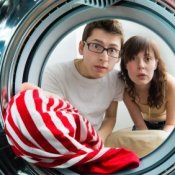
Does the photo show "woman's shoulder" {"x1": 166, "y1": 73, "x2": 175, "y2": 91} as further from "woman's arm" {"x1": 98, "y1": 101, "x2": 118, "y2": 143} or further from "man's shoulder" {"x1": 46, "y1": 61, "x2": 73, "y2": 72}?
"man's shoulder" {"x1": 46, "y1": 61, "x2": 73, "y2": 72}

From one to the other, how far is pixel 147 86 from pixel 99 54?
17 cm

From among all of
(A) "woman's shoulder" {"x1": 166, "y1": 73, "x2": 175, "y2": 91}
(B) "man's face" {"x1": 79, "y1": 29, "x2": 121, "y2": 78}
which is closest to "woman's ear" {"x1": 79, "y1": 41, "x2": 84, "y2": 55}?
(B) "man's face" {"x1": 79, "y1": 29, "x2": 121, "y2": 78}

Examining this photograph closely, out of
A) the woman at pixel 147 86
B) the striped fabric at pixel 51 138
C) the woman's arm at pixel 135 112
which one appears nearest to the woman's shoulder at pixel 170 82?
the woman at pixel 147 86

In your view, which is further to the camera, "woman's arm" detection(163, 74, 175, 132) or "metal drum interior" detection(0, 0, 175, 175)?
"woman's arm" detection(163, 74, 175, 132)

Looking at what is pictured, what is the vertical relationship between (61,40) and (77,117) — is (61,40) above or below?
above

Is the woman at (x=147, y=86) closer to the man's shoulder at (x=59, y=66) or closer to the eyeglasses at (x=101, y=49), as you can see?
the eyeglasses at (x=101, y=49)

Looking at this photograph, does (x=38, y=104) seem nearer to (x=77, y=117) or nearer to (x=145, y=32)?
(x=77, y=117)

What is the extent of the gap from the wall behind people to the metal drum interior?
0.04 m

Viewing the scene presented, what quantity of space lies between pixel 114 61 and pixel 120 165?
0.92 ft

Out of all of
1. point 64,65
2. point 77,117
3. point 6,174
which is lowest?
point 6,174

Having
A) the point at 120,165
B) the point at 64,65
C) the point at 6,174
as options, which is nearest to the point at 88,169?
the point at 120,165

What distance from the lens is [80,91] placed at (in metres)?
0.98

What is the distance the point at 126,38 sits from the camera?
0.95m

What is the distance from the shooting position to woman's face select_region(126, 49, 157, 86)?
93 cm
